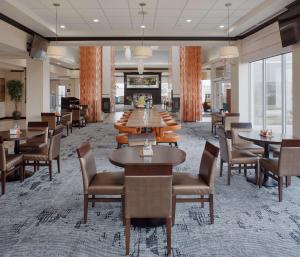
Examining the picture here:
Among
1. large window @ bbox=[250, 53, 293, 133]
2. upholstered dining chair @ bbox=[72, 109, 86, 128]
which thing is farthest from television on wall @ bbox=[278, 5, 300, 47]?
upholstered dining chair @ bbox=[72, 109, 86, 128]

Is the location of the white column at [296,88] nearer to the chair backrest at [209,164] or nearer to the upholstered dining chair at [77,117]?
the chair backrest at [209,164]

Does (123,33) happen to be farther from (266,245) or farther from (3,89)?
(3,89)

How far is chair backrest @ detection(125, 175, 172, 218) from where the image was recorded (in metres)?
2.88

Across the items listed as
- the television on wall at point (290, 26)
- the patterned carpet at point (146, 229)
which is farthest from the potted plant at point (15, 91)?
the television on wall at point (290, 26)

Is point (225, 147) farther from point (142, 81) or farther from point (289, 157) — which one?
point (142, 81)

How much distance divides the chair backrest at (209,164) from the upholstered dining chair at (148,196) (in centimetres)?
86

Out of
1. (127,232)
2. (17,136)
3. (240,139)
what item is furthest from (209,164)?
(17,136)

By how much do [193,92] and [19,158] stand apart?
1283 centimetres

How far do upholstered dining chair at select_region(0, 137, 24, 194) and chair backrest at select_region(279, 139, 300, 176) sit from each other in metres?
4.06

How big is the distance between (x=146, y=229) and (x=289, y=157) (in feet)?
7.46

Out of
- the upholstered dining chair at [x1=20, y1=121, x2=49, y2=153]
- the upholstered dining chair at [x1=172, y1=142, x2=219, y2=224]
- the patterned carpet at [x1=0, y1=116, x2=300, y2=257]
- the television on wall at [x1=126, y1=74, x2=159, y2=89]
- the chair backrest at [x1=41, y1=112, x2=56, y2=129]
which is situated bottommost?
the patterned carpet at [x1=0, y1=116, x2=300, y2=257]

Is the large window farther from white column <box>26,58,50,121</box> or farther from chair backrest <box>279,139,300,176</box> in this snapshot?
white column <box>26,58,50,121</box>

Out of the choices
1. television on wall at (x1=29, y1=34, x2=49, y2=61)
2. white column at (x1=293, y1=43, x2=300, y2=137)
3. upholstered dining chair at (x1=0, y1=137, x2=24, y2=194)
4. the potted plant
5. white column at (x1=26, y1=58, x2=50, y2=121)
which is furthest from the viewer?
the potted plant

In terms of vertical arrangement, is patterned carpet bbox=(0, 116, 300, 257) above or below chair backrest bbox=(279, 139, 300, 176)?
below
